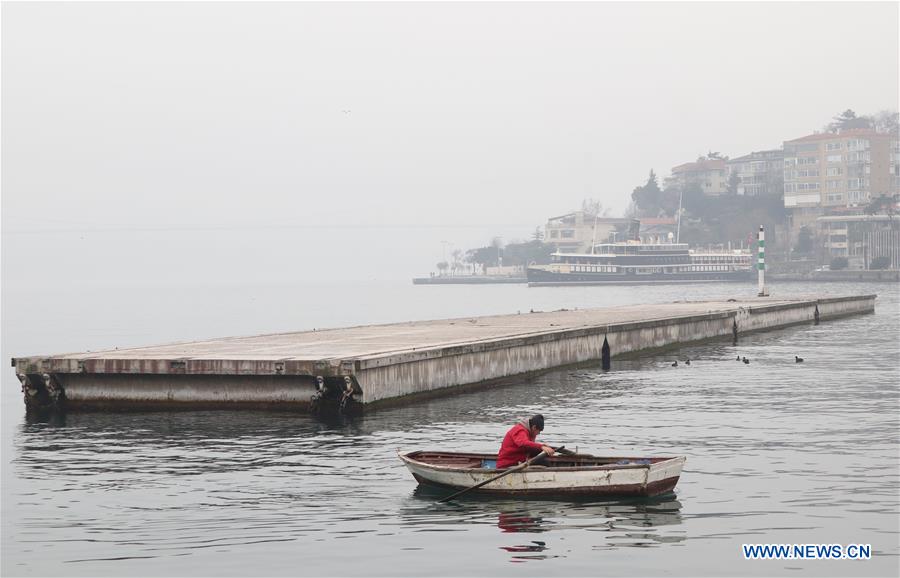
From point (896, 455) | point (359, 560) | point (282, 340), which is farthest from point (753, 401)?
point (359, 560)

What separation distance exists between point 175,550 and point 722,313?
170 feet

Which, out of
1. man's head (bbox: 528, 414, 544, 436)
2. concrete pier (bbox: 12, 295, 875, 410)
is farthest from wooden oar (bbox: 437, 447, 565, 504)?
concrete pier (bbox: 12, 295, 875, 410)

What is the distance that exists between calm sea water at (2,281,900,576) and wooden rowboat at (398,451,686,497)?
287 millimetres

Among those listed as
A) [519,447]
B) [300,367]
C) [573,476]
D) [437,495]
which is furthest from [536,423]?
[300,367]

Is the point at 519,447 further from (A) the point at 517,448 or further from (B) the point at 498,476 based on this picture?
(B) the point at 498,476

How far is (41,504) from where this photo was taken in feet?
71.5

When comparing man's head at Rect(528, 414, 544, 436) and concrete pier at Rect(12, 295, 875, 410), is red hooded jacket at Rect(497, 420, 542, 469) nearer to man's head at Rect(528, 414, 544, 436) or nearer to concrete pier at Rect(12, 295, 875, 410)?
man's head at Rect(528, 414, 544, 436)

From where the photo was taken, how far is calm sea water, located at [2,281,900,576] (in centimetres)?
1731

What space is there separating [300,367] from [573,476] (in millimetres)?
13016

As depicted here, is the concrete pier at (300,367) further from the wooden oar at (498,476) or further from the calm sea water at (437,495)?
the wooden oar at (498,476)

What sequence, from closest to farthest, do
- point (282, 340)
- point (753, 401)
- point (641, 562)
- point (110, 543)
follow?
point (641, 562)
point (110, 543)
point (753, 401)
point (282, 340)

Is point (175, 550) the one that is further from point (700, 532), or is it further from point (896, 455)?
point (896, 455)

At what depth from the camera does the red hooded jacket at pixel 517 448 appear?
2106 cm

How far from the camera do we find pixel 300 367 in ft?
105
